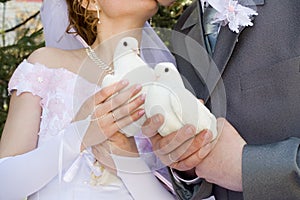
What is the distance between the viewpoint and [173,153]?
Result: 4.96 ft

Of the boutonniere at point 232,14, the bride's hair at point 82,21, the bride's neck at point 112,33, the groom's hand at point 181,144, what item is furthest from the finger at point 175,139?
the bride's hair at point 82,21

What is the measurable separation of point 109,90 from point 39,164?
1.34 feet

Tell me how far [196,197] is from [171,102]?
1.10ft

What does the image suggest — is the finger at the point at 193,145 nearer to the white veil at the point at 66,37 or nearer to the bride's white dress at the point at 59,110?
the bride's white dress at the point at 59,110

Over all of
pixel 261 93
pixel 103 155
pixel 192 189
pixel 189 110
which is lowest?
pixel 192 189

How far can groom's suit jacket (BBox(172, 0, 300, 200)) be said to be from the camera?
146 centimetres

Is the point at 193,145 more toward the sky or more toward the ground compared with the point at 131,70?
more toward the ground

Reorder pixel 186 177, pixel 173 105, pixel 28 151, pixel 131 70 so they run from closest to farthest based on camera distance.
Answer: pixel 173 105 < pixel 131 70 < pixel 186 177 < pixel 28 151

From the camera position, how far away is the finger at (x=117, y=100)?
4.93 ft

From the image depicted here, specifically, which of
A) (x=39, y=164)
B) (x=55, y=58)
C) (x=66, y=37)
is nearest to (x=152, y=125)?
(x=39, y=164)

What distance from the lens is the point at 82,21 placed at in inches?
85.0

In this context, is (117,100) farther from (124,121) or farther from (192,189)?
(192,189)

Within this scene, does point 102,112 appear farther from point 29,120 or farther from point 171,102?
point 29,120

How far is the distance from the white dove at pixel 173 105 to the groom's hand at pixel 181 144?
0.05 feet
